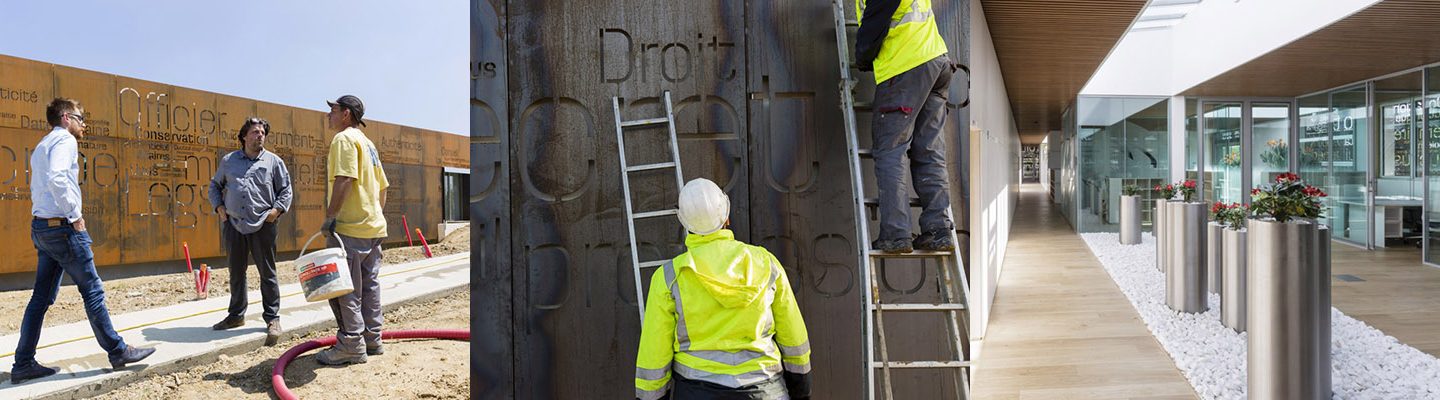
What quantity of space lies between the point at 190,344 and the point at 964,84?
5.17 metres

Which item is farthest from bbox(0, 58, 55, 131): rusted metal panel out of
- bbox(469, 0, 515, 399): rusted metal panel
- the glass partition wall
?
the glass partition wall

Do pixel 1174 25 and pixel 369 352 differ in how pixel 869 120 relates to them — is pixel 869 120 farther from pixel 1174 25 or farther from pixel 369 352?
pixel 1174 25

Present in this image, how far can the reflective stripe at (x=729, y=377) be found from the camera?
2336mm

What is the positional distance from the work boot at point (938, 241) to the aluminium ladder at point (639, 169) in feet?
3.49

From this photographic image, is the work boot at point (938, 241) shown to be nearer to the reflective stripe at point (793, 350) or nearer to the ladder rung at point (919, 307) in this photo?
the ladder rung at point (919, 307)

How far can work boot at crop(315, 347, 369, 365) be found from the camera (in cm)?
464

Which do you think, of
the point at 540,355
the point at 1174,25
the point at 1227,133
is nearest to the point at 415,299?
the point at 540,355

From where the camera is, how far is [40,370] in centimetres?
425

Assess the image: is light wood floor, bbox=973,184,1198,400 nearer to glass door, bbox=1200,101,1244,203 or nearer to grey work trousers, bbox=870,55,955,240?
grey work trousers, bbox=870,55,955,240

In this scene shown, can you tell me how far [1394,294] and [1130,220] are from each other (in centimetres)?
447

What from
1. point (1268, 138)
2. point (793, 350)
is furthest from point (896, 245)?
point (1268, 138)

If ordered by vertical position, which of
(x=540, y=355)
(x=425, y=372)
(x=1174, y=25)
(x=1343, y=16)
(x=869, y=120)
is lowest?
(x=425, y=372)

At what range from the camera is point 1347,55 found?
386 inches

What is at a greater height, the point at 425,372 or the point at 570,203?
the point at 570,203
